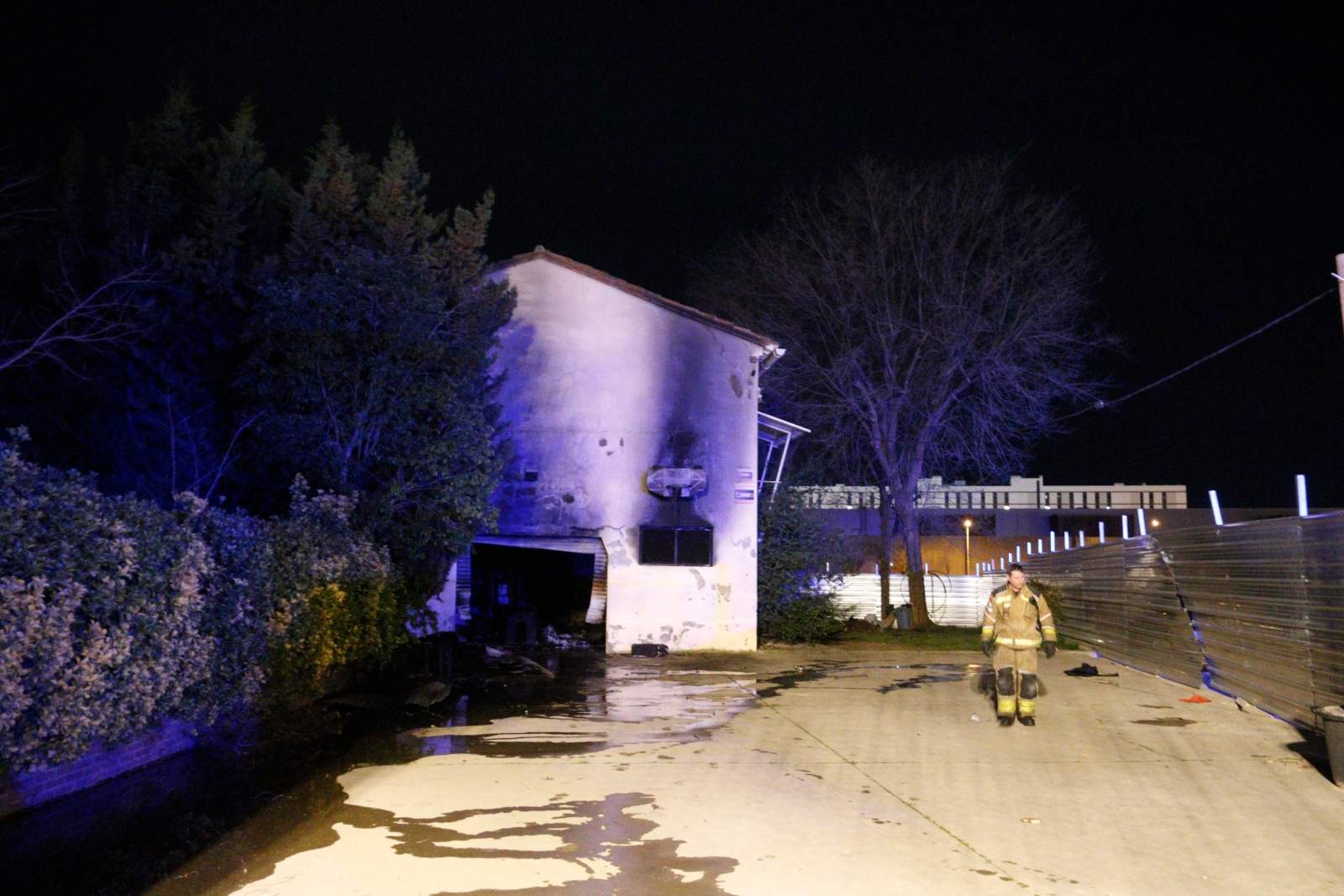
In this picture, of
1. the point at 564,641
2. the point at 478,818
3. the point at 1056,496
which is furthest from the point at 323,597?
the point at 1056,496

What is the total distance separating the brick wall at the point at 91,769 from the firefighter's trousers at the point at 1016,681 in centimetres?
827

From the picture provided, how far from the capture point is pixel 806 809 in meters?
8.23

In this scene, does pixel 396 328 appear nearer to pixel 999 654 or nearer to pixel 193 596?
pixel 193 596

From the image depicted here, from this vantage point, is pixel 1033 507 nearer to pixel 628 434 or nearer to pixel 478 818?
pixel 628 434

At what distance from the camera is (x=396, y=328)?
16688 millimetres

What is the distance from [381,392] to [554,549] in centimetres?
698

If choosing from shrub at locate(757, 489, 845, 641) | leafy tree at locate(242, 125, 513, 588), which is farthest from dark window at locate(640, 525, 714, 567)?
leafy tree at locate(242, 125, 513, 588)

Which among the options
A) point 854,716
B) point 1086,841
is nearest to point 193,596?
point 1086,841

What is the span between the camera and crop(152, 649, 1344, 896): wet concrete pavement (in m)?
6.51

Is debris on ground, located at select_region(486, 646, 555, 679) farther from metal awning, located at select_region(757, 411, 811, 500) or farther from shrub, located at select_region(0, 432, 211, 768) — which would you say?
shrub, located at select_region(0, 432, 211, 768)

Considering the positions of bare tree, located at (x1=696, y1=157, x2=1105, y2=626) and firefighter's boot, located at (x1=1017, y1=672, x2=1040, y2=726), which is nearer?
firefighter's boot, located at (x1=1017, y1=672, x2=1040, y2=726)

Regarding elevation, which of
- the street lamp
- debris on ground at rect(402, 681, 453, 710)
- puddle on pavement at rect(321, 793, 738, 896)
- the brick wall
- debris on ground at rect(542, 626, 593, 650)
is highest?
the street lamp

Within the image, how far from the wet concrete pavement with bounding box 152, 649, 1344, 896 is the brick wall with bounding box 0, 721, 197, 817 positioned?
5.21 ft

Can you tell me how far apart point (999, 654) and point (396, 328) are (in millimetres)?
9790
